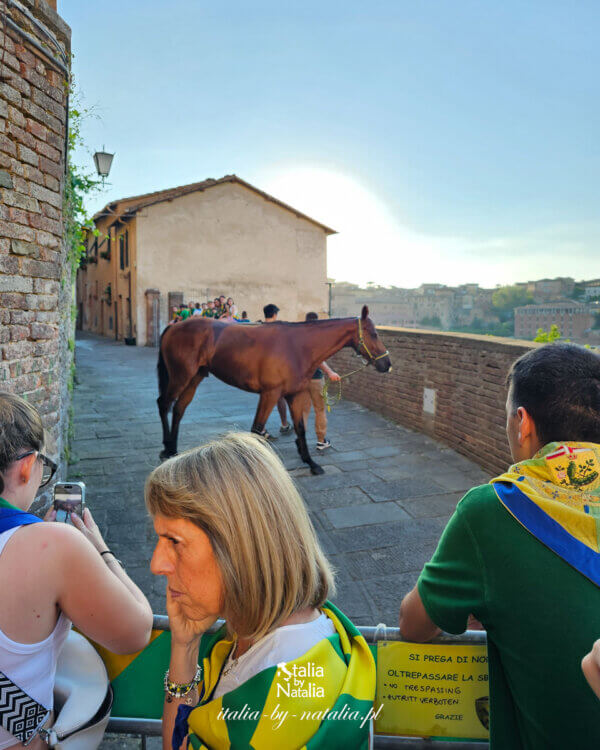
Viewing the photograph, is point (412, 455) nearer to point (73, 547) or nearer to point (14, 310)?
point (14, 310)

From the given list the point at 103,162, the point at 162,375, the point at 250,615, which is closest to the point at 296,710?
the point at 250,615

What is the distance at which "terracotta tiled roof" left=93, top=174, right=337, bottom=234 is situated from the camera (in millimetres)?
25797

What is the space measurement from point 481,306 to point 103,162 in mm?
48691

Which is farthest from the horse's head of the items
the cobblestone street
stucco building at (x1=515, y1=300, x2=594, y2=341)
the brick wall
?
stucco building at (x1=515, y1=300, x2=594, y2=341)

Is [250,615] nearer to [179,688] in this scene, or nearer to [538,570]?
[179,688]

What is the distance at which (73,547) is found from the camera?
4.04 ft

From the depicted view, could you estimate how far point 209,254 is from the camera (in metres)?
26.9

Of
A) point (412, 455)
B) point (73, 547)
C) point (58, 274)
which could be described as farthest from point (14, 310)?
point (412, 455)

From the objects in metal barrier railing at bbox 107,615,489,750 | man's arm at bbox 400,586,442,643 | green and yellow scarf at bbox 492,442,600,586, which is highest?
green and yellow scarf at bbox 492,442,600,586

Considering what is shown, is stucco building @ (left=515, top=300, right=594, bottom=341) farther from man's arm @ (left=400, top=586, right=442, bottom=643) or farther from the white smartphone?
the white smartphone

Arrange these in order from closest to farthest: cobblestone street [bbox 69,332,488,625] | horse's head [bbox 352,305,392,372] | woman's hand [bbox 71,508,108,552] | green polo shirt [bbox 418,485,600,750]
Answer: green polo shirt [bbox 418,485,600,750]
woman's hand [bbox 71,508,108,552]
cobblestone street [bbox 69,332,488,625]
horse's head [bbox 352,305,392,372]

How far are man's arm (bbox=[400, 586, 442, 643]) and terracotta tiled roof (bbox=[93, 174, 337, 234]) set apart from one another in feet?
85.4

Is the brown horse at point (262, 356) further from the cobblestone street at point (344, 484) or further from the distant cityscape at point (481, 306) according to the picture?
the distant cityscape at point (481, 306)

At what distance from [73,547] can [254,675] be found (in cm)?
51
